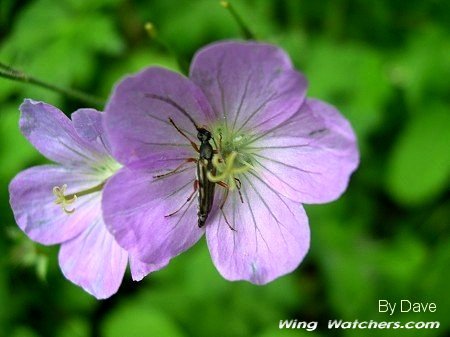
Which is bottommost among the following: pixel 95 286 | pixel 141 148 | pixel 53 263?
pixel 53 263

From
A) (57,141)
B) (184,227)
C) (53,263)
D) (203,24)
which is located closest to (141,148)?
(184,227)

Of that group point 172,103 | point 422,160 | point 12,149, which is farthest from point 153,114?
point 422,160

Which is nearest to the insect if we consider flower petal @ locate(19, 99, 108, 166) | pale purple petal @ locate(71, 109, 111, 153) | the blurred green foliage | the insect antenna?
the insect antenna

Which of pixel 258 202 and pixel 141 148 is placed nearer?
pixel 141 148

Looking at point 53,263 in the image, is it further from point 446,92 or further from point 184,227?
point 446,92

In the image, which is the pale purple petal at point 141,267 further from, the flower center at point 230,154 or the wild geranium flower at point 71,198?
the flower center at point 230,154

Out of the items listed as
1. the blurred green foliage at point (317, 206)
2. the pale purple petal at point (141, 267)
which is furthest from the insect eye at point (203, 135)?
the blurred green foliage at point (317, 206)
